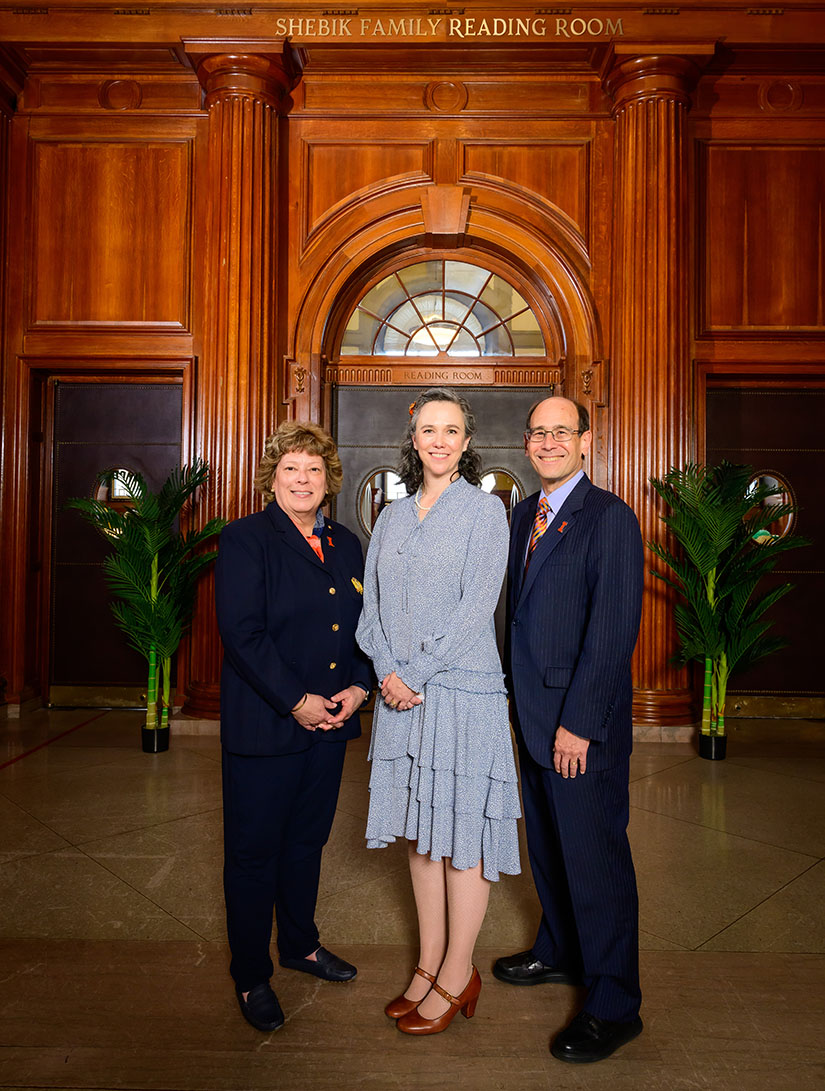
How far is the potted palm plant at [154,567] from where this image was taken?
17.0ft

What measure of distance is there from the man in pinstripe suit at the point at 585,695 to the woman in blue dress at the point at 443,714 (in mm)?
155

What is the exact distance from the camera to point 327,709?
2311mm

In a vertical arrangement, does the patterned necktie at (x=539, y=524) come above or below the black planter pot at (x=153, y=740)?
above

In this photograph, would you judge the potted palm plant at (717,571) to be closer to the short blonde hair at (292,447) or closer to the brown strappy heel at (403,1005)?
the short blonde hair at (292,447)

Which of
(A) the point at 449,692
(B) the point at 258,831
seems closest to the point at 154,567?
(B) the point at 258,831

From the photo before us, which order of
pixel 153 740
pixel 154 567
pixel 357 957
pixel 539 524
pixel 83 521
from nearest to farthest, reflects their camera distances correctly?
pixel 539 524, pixel 357 957, pixel 153 740, pixel 154 567, pixel 83 521

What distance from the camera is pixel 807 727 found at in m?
5.94

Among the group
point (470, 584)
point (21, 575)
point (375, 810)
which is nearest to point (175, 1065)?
point (375, 810)

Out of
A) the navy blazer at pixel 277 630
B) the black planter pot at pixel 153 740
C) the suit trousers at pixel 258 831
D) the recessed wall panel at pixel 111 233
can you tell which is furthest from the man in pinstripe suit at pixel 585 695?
the recessed wall panel at pixel 111 233

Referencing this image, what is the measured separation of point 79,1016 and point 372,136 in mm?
6035

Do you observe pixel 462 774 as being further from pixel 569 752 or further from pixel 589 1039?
pixel 589 1039

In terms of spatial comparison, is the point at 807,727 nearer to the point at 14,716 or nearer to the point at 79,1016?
the point at 79,1016

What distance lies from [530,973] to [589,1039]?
1.27 ft

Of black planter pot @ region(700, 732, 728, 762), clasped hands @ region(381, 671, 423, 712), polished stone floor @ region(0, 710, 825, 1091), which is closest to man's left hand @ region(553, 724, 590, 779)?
clasped hands @ region(381, 671, 423, 712)
